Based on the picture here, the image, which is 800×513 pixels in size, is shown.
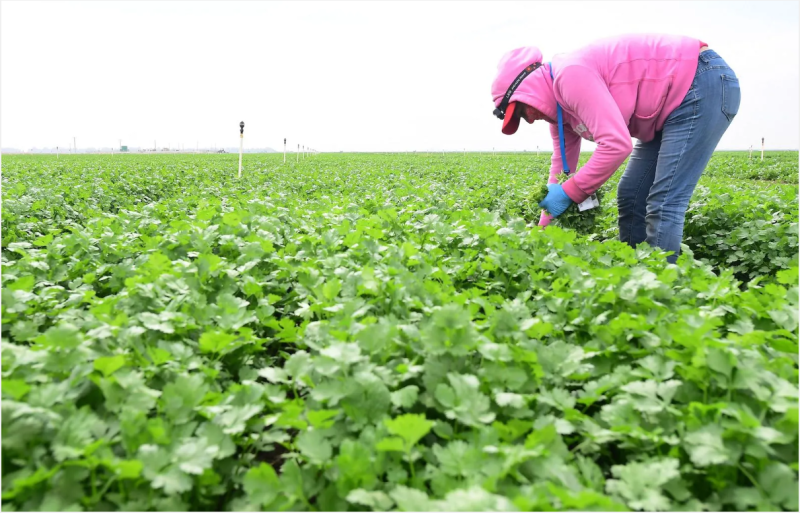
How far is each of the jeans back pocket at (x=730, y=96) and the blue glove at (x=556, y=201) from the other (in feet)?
3.87

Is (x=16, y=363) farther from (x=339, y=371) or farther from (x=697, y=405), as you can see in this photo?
(x=697, y=405)

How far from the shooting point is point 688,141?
339 centimetres

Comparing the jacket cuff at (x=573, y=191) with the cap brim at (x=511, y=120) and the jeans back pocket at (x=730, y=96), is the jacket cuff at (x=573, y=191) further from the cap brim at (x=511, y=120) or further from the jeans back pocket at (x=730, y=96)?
the jeans back pocket at (x=730, y=96)

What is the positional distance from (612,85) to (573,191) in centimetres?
78

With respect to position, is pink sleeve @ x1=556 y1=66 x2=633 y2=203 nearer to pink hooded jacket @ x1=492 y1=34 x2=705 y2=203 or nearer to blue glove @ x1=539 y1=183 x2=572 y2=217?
pink hooded jacket @ x1=492 y1=34 x2=705 y2=203

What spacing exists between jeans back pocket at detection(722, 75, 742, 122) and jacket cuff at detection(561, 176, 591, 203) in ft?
3.46

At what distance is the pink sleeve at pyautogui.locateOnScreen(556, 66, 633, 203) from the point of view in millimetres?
3281

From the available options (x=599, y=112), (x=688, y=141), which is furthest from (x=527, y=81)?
(x=688, y=141)

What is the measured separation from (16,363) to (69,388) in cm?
21

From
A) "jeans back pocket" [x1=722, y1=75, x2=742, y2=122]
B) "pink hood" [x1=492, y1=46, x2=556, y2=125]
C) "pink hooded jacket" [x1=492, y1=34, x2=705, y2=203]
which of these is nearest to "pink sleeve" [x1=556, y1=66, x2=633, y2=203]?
"pink hooded jacket" [x1=492, y1=34, x2=705, y2=203]

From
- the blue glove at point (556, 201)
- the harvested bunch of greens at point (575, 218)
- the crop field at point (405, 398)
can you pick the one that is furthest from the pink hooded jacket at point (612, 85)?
the crop field at point (405, 398)

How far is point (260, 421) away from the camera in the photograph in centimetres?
165

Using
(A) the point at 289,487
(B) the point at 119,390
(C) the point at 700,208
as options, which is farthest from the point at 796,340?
(C) the point at 700,208

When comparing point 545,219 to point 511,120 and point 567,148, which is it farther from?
point 511,120
